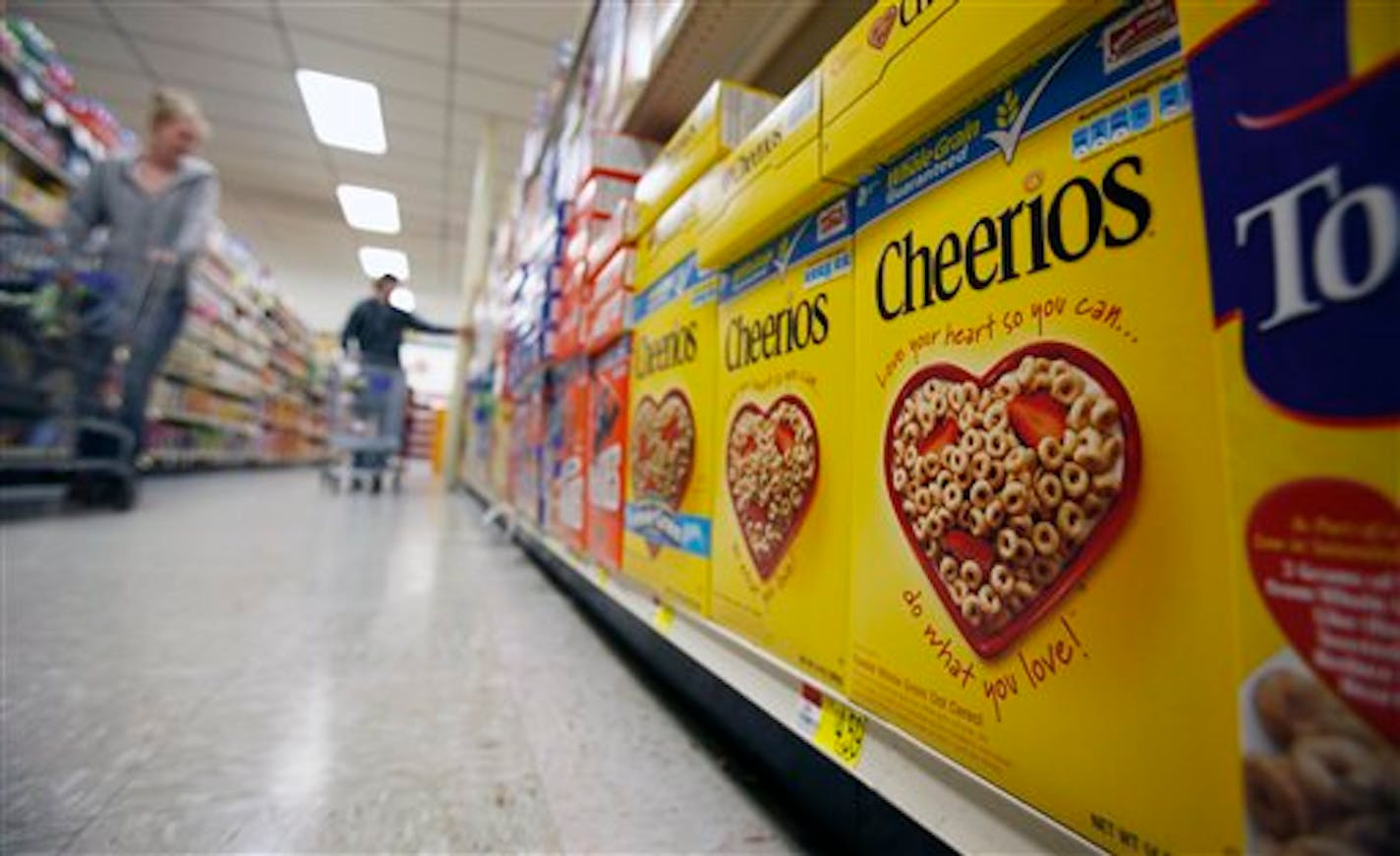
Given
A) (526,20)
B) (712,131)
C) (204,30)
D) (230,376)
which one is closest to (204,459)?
(230,376)

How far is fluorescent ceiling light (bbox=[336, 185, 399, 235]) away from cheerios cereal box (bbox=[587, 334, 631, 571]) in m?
7.19

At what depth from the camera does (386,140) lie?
5992mm

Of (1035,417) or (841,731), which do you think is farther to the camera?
(841,731)

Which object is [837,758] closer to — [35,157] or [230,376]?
[35,157]

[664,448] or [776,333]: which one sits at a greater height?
[776,333]

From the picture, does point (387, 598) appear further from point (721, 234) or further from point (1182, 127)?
point (1182, 127)

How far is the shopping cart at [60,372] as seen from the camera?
2438 millimetres

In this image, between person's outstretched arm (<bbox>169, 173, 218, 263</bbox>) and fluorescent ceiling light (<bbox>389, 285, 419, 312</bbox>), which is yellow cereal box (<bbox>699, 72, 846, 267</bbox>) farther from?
fluorescent ceiling light (<bbox>389, 285, 419, 312</bbox>)

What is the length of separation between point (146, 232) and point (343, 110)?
10.7 feet

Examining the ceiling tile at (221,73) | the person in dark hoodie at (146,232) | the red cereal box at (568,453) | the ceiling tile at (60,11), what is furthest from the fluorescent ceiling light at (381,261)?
the red cereal box at (568,453)

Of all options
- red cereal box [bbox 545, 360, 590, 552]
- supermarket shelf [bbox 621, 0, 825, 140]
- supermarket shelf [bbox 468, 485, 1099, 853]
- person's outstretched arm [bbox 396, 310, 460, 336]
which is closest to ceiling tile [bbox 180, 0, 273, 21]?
person's outstretched arm [bbox 396, 310, 460, 336]

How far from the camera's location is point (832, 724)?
60 centimetres

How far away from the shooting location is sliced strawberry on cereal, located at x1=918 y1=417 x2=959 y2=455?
491 mm

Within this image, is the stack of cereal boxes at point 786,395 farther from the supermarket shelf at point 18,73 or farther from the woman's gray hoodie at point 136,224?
the supermarket shelf at point 18,73
